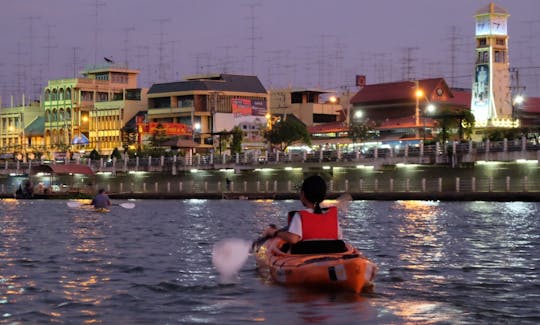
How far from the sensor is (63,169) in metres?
122

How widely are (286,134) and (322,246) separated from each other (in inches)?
4983

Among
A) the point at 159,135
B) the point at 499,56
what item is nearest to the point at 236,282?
the point at 499,56

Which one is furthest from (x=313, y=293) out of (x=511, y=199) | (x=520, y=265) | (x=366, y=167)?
(x=366, y=167)

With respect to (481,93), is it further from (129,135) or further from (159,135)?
(129,135)

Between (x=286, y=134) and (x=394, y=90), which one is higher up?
(x=394, y=90)

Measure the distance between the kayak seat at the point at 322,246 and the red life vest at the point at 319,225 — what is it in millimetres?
115

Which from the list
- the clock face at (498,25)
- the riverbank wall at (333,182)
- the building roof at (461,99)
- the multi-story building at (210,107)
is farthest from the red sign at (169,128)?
the clock face at (498,25)

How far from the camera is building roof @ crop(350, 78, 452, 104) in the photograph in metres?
152

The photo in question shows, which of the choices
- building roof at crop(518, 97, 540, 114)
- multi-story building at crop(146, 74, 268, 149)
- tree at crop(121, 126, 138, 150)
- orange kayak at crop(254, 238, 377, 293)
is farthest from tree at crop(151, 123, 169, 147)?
orange kayak at crop(254, 238, 377, 293)

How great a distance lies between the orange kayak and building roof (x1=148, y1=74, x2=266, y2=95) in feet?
494

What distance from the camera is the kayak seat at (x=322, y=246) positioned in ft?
74.2

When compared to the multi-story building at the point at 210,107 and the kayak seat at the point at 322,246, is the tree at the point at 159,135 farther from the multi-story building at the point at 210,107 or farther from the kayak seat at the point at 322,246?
the kayak seat at the point at 322,246

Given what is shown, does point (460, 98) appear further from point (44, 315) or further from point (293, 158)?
point (44, 315)

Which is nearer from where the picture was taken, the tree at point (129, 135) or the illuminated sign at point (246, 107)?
the tree at point (129, 135)
